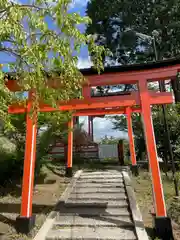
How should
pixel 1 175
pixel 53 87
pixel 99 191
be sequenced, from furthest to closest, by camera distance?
pixel 1 175, pixel 99 191, pixel 53 87

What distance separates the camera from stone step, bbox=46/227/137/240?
439 cm

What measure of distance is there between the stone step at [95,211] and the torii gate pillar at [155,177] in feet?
3.00

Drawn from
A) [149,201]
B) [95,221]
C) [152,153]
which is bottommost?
[95,221]

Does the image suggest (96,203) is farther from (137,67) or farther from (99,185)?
(137,67)

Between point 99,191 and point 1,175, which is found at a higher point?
point 1,175

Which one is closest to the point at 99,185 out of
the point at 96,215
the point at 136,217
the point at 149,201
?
the point at 149,201

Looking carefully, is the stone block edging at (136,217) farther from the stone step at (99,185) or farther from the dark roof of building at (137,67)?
the dark roof of building at (137,67)

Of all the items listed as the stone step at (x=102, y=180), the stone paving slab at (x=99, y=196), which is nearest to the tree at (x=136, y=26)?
the stone step at (x=102, y=180)

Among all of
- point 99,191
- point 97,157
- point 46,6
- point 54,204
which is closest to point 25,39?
point 46,6

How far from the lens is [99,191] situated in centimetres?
682

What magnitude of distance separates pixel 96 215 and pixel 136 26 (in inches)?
521

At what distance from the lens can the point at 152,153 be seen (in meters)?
4.97

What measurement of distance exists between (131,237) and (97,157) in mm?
9646

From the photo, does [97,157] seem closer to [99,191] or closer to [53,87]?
[99,191]
